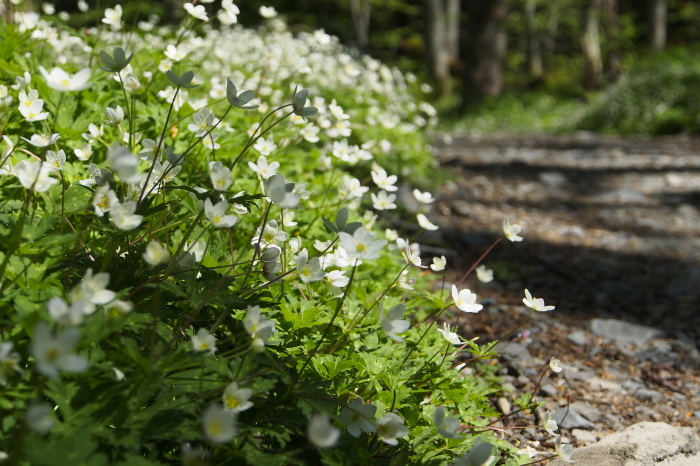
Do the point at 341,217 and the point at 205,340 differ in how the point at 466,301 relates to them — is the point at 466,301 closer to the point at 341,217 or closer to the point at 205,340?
the point at 341,217

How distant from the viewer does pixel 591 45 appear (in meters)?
17.7

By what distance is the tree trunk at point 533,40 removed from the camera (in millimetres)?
21469

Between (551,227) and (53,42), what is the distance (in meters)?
4.34

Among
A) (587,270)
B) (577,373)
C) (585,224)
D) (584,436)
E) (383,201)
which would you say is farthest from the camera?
(585,224)

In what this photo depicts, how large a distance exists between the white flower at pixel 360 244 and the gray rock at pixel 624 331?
2.49 metres

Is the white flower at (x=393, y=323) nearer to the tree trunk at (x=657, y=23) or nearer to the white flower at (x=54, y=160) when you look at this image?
the white flower at (x=54, y=160)

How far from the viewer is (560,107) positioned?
16469mm

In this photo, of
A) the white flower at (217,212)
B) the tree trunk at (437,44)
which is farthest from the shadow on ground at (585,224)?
the tree trunk at (437,44)

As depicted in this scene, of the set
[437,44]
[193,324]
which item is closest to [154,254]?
[193,324]

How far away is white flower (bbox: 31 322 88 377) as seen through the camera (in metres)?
1.04

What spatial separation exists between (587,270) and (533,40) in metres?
23.7

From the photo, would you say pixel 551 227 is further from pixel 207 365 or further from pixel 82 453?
pixel 82 453

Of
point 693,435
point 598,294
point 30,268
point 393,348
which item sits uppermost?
point 30,268

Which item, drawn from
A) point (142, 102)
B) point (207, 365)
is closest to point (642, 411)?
point (207, 365)
